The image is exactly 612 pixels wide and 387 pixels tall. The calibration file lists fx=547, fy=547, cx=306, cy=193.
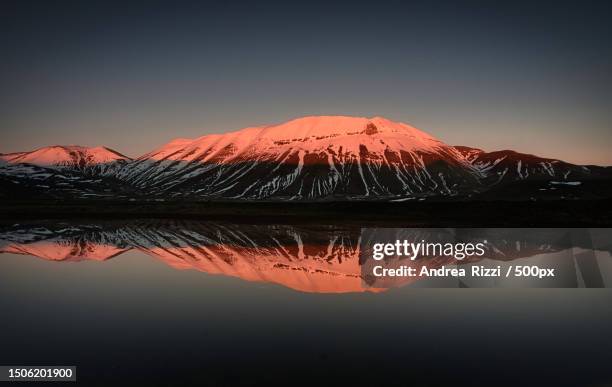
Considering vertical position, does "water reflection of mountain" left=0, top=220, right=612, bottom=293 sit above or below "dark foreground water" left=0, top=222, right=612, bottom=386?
above

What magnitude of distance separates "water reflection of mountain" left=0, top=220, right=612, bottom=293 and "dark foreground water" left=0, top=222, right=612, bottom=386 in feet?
1.30

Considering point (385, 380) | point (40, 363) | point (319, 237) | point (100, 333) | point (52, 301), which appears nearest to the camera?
point (385, 380)

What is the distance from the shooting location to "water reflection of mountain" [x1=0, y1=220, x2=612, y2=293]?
1245 inches

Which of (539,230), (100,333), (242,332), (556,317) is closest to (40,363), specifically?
(100,333)

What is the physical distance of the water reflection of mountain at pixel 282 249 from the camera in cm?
3162

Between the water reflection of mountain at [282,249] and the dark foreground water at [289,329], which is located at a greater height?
the water reflection of mountain at [282,249]

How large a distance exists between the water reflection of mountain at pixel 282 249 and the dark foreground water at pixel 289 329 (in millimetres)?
396

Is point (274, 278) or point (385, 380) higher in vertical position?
point (274, 278)

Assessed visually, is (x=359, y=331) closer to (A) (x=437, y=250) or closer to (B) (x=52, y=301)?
(B) (x=52, y=301)

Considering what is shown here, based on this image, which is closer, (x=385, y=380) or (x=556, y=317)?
(x=385, y=380)

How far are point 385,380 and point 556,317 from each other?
34.2ft

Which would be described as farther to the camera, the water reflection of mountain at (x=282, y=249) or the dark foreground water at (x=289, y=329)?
the water reflection of mountain at (x=282, y=249)

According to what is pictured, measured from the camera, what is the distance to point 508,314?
21000mm

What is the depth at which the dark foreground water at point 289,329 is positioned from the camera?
13.9 metres
